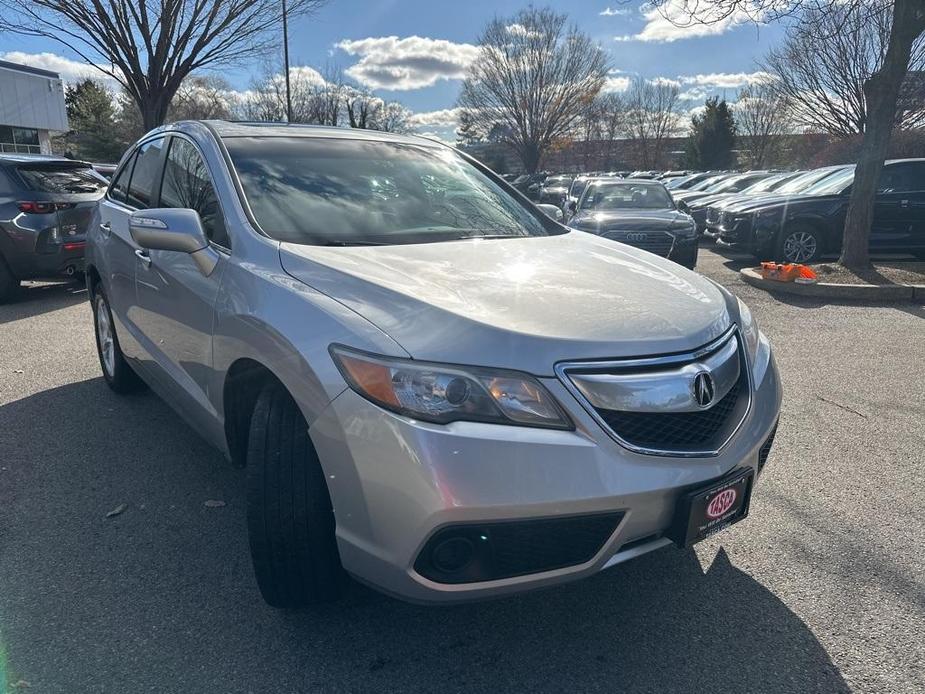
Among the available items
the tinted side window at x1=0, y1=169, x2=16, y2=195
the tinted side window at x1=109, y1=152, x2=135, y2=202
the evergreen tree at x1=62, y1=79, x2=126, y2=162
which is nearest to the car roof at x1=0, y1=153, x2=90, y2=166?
the tinted side window at x1=0, y1=169, x2=16, y2=195

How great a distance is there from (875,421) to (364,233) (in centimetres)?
332

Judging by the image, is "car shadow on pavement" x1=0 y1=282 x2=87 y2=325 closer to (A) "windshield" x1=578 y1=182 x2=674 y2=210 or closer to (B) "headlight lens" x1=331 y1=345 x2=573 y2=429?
(B) "headlight lens" x1=331 y1=345 x2=573 y2=429

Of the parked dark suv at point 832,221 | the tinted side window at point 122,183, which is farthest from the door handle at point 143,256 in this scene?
the parked dark suv at point 832,221

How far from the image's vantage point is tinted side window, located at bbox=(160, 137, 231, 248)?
2.74m

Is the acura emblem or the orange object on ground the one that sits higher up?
the acura emblem

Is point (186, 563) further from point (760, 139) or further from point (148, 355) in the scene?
point (760, 139)

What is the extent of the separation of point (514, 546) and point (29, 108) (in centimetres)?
4683

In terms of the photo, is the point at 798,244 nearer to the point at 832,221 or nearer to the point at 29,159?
the point at 832,221

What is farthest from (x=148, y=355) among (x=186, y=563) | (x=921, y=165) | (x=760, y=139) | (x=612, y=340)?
(x=760, y=139)

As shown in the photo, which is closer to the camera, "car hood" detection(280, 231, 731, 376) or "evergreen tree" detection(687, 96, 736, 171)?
"car hood" detection(280, 231, 731, 376)

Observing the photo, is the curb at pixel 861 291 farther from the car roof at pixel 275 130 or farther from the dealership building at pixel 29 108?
the dealership building at pixel 29 108

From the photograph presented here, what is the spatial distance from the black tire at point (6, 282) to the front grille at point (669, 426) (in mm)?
7689

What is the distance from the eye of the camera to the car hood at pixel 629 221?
9.24m

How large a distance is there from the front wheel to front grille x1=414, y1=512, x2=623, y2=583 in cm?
997
